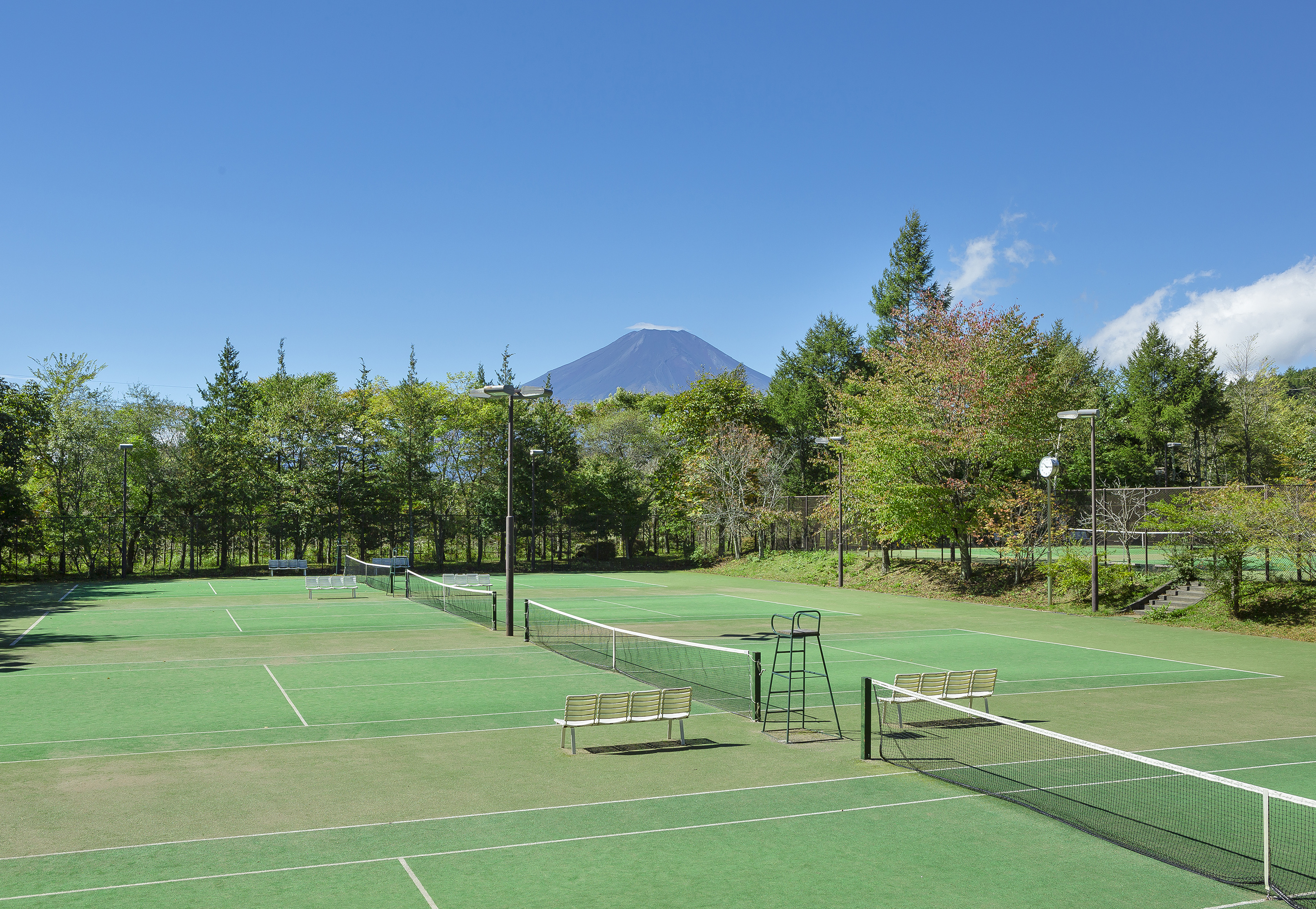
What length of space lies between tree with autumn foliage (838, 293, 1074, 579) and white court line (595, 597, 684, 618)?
11.0m

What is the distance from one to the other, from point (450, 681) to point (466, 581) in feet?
70.3

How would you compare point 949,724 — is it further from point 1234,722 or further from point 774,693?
point 1234,722

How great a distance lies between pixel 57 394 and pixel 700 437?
35.8 meters

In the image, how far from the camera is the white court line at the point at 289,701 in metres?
13.9

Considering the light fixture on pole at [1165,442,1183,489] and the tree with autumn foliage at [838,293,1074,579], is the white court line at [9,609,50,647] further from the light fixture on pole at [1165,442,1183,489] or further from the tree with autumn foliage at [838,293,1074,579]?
the light fixture on pole at [1165,442,1183,489]


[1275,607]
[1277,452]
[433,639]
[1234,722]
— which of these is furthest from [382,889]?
[1277,452]

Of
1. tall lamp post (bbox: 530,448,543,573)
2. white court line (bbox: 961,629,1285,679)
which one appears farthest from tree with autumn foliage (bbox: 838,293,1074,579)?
tall lamp post (bbox: 530,448,543,573)

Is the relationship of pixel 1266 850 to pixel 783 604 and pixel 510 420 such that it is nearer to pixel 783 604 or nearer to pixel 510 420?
pixel 510 420

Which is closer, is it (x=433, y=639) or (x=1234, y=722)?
(x=1234, y=722)

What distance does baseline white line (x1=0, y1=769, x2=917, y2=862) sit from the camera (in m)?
8.31

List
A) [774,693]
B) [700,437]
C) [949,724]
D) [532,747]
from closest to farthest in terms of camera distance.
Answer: [532,747] → [949,724] → [774,693] → [700,437]

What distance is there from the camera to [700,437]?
59.4 meters

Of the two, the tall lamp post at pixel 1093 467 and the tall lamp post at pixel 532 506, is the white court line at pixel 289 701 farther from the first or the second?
the tall lamp post at pixel 532 506

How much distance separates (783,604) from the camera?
33.7 m
